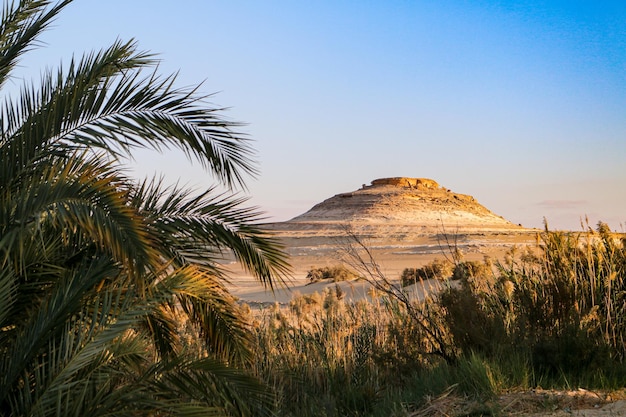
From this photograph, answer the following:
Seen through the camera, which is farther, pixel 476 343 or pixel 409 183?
pixel 409 183

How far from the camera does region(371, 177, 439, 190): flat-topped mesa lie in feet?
340

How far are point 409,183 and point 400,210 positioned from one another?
61.8 feet

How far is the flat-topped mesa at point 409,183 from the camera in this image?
10356cm

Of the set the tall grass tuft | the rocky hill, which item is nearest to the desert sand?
the rocky hill

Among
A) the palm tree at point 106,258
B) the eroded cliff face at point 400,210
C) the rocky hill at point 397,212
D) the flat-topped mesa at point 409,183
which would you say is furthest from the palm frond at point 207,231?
the flat-topped mesa at point 409,183

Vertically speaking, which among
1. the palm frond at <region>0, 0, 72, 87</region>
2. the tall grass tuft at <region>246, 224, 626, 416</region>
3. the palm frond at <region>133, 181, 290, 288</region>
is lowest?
the tall grass tuft at <region>246, 224, 626, 416</region>

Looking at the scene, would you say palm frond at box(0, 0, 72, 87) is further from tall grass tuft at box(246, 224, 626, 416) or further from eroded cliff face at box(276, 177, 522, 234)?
eroded cliff face at box(276, 177, 522, 234)

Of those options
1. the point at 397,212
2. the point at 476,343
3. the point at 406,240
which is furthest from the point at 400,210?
the point at 476,343

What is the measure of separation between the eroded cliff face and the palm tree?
63.1 metres

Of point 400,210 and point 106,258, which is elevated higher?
point 400,210

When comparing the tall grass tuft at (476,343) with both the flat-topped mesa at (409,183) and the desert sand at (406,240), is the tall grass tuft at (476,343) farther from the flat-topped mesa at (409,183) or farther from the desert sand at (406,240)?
the flat-topped mesa at (409,183)

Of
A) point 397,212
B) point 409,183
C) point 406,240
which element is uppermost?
point 409,183

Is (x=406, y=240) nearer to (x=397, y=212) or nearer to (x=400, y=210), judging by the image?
(x=397, y=212)

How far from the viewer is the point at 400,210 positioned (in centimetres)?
8612
